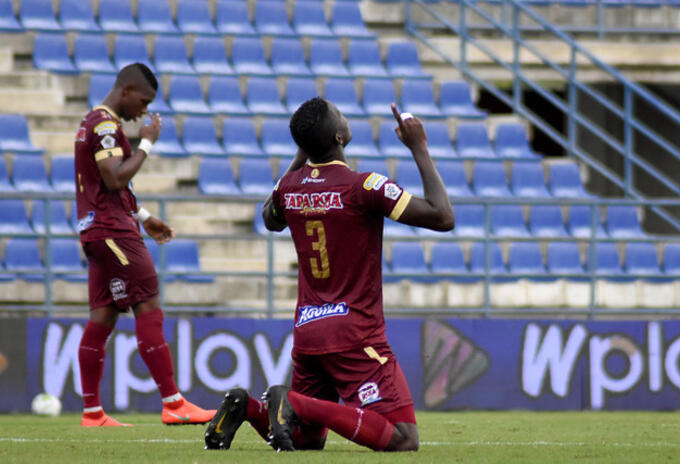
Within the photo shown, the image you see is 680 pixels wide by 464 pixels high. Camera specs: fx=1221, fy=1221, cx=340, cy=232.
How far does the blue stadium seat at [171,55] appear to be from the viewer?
1291 cm

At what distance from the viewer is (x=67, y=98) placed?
41.0ft

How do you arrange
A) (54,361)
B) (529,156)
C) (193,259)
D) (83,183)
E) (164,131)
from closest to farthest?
1. (83,183)
2. (54,361)
3. (193,259)
4. (164,131)
5. (529,156)

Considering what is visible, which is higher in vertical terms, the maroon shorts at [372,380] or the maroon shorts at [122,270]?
the maroon shorts at [122,270]

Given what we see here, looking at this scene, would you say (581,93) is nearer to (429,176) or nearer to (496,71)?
(496,71)

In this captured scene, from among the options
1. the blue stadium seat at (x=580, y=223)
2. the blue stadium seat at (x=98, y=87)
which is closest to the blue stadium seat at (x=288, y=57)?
the blue stadium seat at (x=98, y=87)

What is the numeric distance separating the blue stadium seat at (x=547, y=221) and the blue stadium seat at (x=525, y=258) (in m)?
0.63

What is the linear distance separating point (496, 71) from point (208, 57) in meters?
3.52

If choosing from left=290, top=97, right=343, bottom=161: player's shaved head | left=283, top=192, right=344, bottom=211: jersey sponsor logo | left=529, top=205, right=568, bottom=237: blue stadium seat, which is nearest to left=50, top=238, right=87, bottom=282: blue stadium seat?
left=529, top=205, right=568, bottom=237: blue stadium seat

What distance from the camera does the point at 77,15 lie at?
13273 millimetres

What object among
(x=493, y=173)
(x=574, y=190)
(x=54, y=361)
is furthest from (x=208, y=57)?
(x=54, y=361)

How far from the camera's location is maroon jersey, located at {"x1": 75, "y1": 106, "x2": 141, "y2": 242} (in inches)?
258

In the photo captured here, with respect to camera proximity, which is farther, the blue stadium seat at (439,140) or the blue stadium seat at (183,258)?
the blue stadium seat at (439,140)

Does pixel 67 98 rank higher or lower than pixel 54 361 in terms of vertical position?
higher

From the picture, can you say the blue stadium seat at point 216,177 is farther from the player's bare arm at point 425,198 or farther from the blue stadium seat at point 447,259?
the player's bare arm at point 425,198
